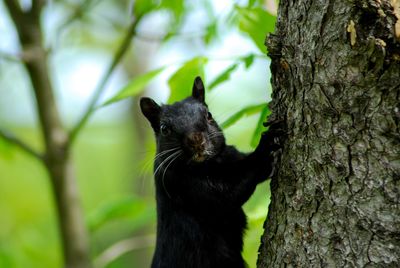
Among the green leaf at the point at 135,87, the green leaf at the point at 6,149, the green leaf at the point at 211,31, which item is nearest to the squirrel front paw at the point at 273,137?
the green leaf at the point at 135,87

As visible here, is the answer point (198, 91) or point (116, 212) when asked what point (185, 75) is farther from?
point (116, 212)

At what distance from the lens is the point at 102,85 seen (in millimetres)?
4055

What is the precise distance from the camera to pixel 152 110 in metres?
3.67

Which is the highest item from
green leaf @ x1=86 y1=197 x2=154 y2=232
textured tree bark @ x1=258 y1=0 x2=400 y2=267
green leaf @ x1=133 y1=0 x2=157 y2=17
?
green leaf @ x1=133 y1=0 x2=157 y2=17

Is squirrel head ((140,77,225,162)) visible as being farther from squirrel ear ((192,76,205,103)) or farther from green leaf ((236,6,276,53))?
green leaf ((236,6,276,53))

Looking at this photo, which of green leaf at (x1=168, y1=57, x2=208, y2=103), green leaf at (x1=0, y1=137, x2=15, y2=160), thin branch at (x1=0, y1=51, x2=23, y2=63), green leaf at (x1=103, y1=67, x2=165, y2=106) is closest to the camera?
green leaf at (x1=103, y1=67, x2=165, y2=106)

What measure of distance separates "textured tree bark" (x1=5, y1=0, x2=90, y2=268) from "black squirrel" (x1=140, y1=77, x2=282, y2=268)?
4.99 ft

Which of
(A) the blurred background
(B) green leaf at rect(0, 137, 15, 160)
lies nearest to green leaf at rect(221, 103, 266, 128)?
(A) the blurred background

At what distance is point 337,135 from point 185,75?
92cm

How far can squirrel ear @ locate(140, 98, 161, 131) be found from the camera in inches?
144

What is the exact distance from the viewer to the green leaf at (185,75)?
2.83 m

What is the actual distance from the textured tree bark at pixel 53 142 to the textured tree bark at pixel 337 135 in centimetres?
253

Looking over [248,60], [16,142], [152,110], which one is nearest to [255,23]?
[248,60]

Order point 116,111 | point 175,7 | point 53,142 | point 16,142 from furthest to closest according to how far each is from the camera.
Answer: point 116,111 → point 53,142 → point 16,142 → point 175,7
